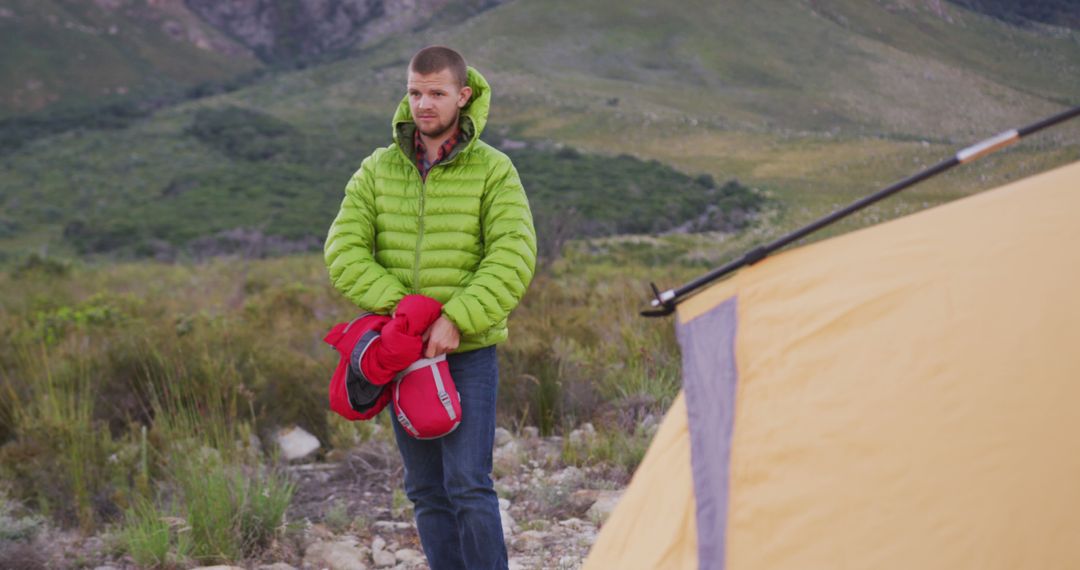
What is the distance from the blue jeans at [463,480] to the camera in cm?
291

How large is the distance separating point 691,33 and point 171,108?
35777 mm

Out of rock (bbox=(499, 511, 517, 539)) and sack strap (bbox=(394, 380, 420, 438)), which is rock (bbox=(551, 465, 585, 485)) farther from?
sack strap (bbox=(394, 380, 420, 438))

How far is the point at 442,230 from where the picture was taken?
9.72 feet

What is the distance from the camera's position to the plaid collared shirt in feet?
9.78

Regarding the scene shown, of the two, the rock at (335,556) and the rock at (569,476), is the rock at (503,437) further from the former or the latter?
the rock at (335,556)

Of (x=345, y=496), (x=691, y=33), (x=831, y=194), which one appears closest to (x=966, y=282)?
(x=345, y=496)

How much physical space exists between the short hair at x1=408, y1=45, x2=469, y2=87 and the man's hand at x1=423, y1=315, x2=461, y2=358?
0.71m

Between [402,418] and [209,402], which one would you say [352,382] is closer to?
[402,418]

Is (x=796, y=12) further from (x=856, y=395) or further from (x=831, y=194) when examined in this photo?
(x=856, y=395)

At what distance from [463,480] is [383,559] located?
4.53ft

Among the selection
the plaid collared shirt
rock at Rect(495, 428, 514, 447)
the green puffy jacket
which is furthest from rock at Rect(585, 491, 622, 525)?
the plaid collared shirt

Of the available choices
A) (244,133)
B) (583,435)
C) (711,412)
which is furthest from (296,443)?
(244,133)

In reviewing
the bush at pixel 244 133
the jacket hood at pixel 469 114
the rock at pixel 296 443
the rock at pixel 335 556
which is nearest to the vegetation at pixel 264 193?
the bush at pixel 244 133

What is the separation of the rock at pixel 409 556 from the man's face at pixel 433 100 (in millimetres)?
1911
